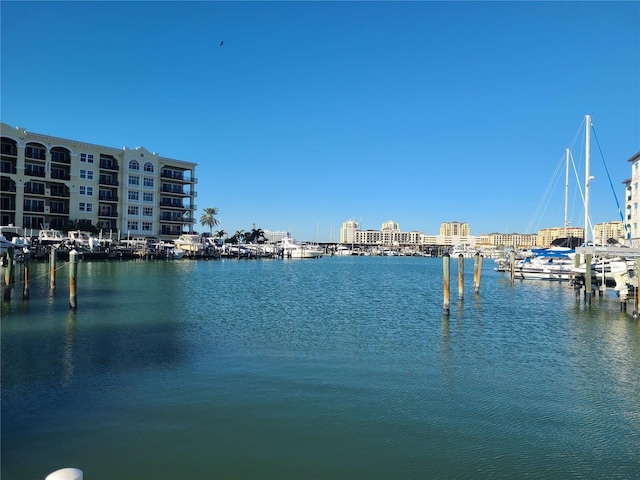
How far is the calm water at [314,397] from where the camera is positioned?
9.78 m

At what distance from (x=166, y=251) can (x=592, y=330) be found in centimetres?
7573

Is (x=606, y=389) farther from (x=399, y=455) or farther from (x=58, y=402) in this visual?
(x=58, y=402)

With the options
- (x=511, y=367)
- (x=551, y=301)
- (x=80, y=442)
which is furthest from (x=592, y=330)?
(x=80, y=442)

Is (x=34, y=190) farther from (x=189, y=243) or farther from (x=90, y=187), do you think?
(x=189, y=243)

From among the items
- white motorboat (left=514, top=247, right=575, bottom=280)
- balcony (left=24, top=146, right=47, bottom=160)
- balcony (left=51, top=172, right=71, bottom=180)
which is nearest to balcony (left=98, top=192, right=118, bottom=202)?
balcony (left=51, top=172, right=71, bottom=180)

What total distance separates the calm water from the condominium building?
5801 centimetres

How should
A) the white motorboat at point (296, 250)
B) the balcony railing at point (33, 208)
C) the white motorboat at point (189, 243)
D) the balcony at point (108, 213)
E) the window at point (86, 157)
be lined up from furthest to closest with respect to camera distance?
1. the white motorboat at point (296, 250)
2. the white motorboat at point (189, 243)
3. the balcony at point (108, 213)
4. the window at point (86, 157)
5. the balcony railing at point (33, 208)

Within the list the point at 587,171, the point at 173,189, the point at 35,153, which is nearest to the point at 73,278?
the point at 587,171

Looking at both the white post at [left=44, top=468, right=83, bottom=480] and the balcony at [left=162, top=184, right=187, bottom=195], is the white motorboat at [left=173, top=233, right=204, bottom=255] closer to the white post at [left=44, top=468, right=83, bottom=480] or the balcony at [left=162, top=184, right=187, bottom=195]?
the balcony at [left=162, top=184, right=187, bottom=195]

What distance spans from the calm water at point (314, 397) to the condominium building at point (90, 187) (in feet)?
190

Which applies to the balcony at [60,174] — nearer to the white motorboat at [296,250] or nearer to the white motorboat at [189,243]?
the white motorboat at [189,243]

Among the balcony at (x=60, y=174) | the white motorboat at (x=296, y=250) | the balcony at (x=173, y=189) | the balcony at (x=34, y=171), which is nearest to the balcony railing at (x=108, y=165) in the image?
the balcony at (x=60, y=174)

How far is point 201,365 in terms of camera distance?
16.4 metres

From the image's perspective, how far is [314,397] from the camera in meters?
13.4
